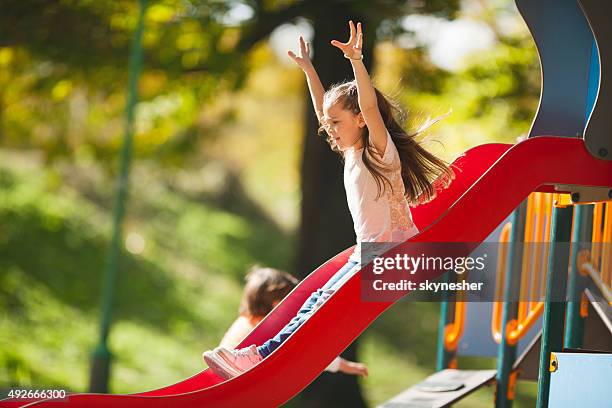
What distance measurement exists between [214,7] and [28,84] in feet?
8.46

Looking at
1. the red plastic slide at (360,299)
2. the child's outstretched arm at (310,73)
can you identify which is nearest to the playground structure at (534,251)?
the red plastic slide at (360,299)

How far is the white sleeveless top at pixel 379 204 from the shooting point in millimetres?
3674

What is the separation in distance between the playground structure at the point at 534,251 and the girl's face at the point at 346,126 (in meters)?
0.49

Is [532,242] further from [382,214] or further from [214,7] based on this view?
[214,7]

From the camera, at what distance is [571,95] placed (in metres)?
4.00

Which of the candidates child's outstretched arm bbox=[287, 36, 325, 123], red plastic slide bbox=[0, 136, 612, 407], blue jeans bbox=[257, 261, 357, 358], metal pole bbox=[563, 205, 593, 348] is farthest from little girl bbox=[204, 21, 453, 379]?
metal pole bbox=[563, 205, 593, 348]

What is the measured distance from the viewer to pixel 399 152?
3748 mm

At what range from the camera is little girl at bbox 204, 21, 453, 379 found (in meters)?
3.65

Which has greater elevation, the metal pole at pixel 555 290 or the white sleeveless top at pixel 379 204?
the white sleeveless top at pixel 379 204

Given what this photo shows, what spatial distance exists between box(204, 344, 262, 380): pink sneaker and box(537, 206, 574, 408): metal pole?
124cm

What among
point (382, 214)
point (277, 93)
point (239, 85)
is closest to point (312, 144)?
point (239, 85)

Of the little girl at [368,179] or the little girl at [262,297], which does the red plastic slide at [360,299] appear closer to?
the little girl at [368,179]

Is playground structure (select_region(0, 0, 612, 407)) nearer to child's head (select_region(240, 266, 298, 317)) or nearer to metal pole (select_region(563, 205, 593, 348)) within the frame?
metal pole (select_region(563, 205, 593, 348))

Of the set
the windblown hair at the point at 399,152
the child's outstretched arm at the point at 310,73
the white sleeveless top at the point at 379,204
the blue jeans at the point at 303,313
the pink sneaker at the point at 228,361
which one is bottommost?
the pink sneaker at the point at 228,361
